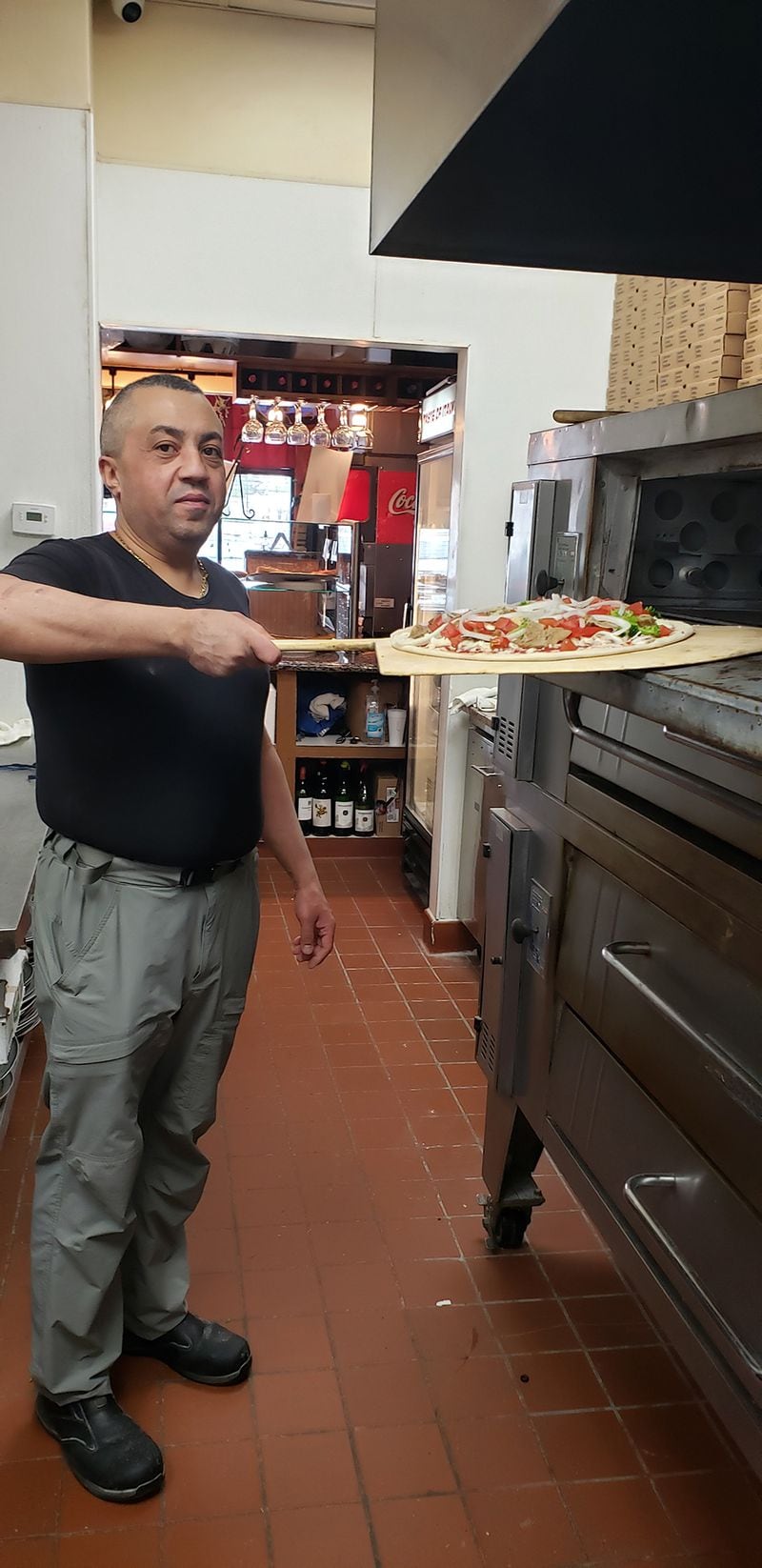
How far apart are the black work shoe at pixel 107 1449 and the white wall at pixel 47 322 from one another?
2429 mm

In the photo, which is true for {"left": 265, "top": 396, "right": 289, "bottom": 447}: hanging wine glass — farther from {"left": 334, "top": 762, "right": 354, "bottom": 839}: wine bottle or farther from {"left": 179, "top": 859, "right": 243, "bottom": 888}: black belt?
{"left": 179, "top": 859, "right": 243, "bottom": 888}: black belt

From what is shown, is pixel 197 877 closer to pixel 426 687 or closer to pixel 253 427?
pixel 426 687

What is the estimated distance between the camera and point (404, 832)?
5.61m

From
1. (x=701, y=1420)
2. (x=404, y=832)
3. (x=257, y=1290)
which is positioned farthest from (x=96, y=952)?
(x=404, y=832)

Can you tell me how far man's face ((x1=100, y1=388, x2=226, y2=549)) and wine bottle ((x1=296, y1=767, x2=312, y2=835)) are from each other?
13.4 ft

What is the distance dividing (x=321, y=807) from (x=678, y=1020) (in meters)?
4.32

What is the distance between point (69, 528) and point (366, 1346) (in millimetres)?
2700

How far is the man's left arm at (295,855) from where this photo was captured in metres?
2.18

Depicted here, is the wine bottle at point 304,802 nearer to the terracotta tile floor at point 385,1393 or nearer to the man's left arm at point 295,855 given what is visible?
the terracotta tile floor at point 385,1393

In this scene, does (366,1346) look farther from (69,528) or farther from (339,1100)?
(69,528)

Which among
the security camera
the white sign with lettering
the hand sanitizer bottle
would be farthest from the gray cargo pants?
the hand sanitizer bottle

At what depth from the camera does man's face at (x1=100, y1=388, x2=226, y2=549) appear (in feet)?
5.85

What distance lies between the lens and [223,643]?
150 cm

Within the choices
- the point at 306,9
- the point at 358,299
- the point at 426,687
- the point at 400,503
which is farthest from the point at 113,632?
the point at 400,503
